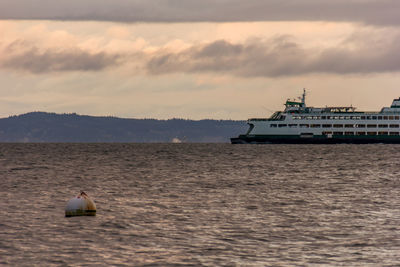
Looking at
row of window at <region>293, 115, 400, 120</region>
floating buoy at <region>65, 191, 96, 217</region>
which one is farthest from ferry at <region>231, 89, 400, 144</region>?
floating buoy at <region>65, 191, 96, 217</region>

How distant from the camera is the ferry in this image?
633 feet

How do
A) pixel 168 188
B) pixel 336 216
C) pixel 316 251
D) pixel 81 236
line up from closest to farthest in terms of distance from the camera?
pixel 316 251, pixel 81 236, pixel 336 216, pixel 168 188

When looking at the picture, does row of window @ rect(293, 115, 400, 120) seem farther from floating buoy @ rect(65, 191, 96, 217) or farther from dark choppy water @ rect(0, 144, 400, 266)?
floating buoy @ rect(65, 191, 96, 217)

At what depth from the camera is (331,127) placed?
640 feet

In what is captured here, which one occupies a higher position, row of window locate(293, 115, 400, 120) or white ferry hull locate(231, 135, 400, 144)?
row of window locate(293, 115, 400, 120)

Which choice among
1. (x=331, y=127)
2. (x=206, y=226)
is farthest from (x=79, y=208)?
(x=331, y=127)

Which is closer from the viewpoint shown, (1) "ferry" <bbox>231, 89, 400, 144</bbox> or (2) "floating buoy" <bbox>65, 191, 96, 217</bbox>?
(2) "floating buoy" <bbox>65, 191, 96, 217</bbox>

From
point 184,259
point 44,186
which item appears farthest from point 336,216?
point 44,186

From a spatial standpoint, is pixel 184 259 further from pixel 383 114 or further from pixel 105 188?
pixel 383 114

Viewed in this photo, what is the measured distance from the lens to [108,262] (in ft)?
69.3

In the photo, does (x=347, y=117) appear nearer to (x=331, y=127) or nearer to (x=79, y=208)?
(x=331, y=127)

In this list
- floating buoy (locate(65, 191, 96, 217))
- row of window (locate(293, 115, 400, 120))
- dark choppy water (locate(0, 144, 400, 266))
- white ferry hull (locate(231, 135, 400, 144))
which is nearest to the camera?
dark choppy water (locate(0, 144, 400, 266))

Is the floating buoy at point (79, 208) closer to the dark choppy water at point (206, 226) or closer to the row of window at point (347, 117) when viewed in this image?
the dark choppy water at point (206, 226)

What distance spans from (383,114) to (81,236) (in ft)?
589
